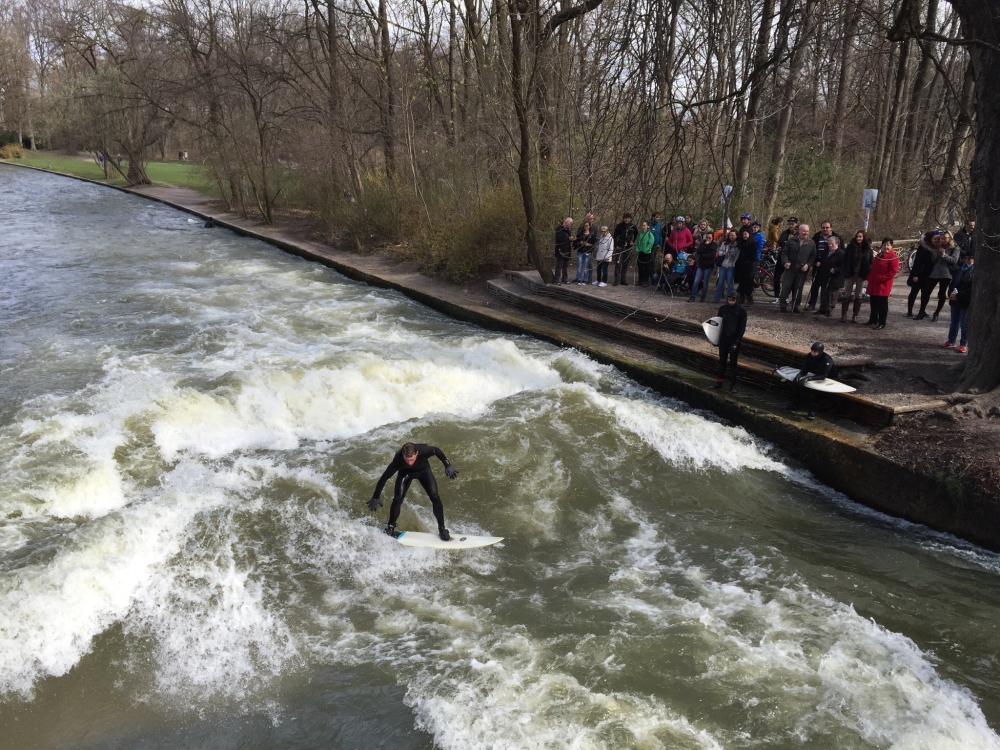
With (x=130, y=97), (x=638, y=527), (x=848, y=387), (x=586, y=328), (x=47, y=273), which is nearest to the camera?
(x=638, y=527)

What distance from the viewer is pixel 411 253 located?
69.7 ft

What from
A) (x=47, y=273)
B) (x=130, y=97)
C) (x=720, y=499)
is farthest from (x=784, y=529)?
(x=130, y=97)

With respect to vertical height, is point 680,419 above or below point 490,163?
below

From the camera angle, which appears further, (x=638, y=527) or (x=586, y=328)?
(x=586, y=328)

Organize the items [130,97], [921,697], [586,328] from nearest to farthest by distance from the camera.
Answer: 1. [921,697]
2. [586,328]
3. [130,97]

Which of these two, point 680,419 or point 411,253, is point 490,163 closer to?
point 411,253

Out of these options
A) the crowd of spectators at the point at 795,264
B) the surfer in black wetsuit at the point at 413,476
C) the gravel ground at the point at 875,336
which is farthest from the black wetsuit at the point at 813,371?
the surfer in black wetsuit at the point at 413,476

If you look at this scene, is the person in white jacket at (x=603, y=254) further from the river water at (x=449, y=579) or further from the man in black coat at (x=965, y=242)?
the man in black coat at (x=965, y=242)

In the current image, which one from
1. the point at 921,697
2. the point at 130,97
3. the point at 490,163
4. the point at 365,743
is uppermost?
the point at 130,97

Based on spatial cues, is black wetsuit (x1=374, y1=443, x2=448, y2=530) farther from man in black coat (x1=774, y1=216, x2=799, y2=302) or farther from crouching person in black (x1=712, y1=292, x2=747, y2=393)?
man in black coat (x1=774, y1=216, x2=799, y2=302)

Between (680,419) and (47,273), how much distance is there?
1781 centimetres

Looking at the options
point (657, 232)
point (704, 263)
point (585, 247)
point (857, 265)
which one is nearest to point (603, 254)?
point (585, 247)

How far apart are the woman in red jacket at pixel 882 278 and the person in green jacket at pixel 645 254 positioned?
429cm

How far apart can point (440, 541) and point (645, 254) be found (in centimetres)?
960
